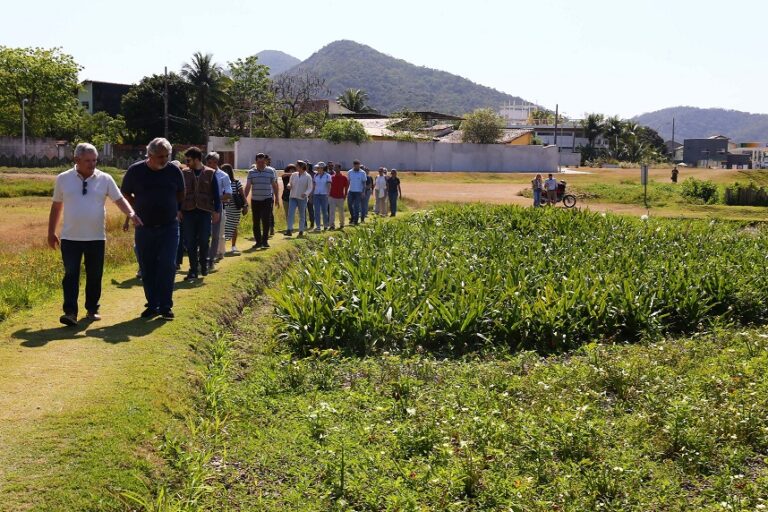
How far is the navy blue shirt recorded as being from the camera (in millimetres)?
8672

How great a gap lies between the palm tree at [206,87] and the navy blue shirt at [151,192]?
6408 cm

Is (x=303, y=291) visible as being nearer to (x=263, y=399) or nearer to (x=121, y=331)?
(x=121, y=331)

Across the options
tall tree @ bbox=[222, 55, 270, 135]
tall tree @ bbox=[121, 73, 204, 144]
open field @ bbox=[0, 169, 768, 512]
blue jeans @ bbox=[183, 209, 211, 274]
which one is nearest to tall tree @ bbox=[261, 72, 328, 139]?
tall tree @ bbox=[222, 55, 270, 135]

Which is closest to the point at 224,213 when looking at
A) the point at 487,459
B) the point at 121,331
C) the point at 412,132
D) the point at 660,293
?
the point at 121,331

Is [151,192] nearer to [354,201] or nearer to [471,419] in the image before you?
[471,419]

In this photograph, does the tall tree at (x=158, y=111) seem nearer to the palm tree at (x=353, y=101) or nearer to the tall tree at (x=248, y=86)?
the tall tree at (x=248, y=86)

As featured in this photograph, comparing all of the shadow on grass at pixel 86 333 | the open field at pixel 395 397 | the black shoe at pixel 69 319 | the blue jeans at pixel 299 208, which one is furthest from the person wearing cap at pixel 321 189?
the black shoe at pixel 69 319

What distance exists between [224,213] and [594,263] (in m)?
5.76

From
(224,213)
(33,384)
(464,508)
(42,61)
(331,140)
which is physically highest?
(42,61)

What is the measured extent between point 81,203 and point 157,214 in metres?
0.83

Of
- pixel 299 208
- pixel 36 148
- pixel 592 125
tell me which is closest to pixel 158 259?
pixel 299 208

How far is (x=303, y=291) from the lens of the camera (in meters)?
10.1

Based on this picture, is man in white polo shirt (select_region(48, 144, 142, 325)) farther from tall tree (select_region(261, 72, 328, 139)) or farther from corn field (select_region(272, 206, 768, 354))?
tall tree (select_region(261, 72, 328, 139))

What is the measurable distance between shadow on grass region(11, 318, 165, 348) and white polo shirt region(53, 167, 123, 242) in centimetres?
87
